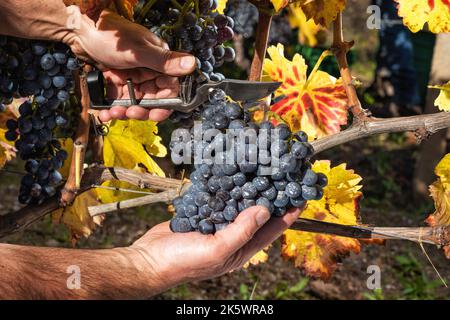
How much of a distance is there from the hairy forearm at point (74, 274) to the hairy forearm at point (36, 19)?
1.60 feet

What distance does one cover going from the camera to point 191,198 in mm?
1271

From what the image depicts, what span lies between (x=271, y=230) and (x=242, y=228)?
111 mm

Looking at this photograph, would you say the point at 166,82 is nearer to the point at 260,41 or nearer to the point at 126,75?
the point at 126,75

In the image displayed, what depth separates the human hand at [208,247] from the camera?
119cm

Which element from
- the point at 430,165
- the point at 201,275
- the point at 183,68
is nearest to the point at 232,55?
the point at 183,68

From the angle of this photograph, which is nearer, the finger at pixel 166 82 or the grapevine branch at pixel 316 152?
the grapevine branch at pixel 316 152

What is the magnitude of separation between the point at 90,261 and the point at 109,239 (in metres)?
1.92

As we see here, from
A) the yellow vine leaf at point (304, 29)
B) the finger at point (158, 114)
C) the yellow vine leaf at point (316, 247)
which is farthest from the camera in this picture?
the yellow vine leaf at point (304, 29)

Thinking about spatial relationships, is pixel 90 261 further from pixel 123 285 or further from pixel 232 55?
pixel 232 55

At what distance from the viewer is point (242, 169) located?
1195 mm

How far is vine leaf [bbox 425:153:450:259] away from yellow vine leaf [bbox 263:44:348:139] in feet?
0.99

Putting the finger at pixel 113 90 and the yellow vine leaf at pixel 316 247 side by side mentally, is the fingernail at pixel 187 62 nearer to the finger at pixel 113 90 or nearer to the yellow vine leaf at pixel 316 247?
the finger at pixel 113 90

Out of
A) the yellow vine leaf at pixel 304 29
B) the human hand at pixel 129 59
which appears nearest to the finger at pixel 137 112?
the human hand at pixel 129 59

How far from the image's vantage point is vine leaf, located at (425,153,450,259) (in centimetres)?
139
